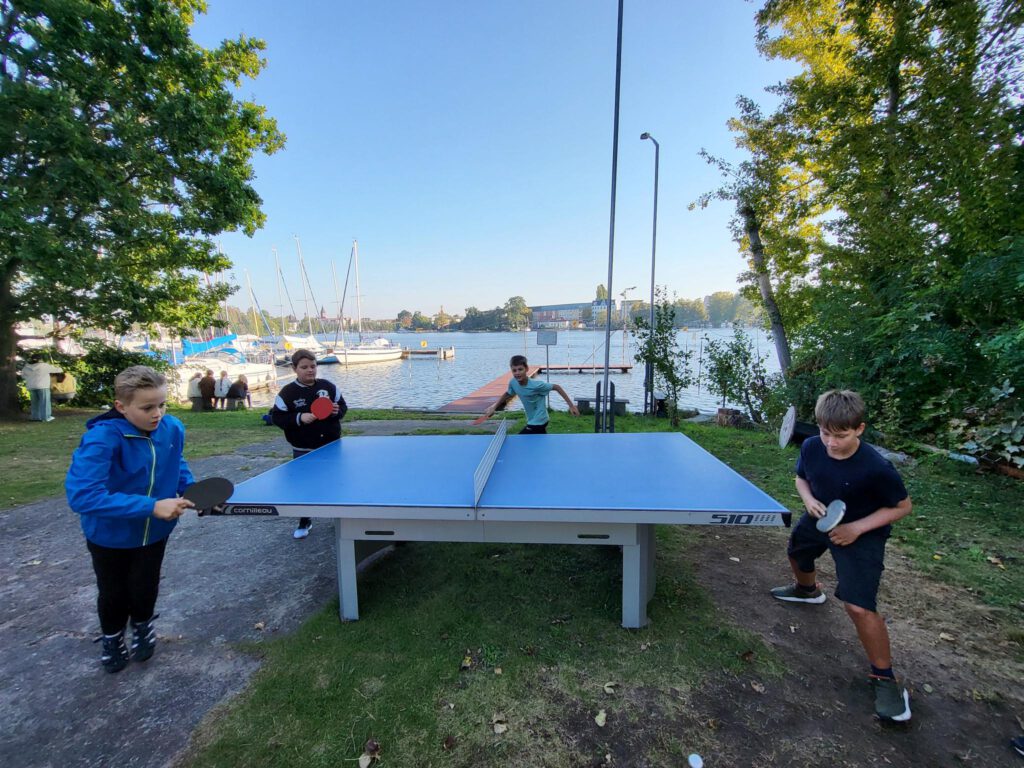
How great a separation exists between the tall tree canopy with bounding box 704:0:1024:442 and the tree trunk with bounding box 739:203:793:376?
70.6 inches

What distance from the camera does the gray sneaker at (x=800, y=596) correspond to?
126 inches

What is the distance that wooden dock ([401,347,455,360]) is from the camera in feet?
201

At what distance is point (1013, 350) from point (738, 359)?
7.39m

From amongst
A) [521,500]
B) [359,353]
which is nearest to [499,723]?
[521,500]

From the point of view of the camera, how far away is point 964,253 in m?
6.82

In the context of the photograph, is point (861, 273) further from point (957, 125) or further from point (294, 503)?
point (294, 503)

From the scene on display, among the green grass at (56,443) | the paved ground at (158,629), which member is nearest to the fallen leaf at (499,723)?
the paved ground at (158,629)

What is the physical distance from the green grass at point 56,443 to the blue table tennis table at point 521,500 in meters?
5.55

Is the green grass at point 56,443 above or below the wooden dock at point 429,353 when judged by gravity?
above

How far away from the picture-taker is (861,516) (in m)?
2.33

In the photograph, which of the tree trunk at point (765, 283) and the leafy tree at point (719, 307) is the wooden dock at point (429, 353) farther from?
the tree trunk at point (765, 283)

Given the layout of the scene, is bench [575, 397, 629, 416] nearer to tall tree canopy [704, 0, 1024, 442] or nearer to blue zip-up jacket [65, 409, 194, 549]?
tall tree canopy [704, 0, 1024, 442]

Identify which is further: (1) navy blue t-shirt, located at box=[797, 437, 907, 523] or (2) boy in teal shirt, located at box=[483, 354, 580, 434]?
(2) boy in teal shirt, located at box=[483, 354, 580, 434]

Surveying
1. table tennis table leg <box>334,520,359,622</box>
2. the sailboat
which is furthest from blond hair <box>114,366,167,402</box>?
the sailboat
